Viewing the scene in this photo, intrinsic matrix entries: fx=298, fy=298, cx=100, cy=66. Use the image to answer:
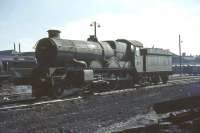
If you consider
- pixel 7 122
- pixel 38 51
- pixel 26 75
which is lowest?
pixel 7 122

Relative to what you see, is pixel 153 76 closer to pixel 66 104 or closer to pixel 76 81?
pixel 76 81

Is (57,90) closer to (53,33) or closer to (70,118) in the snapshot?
(53,33)

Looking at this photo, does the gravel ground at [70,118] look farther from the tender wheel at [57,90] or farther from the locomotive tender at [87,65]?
the locomotive tender at [87,65]

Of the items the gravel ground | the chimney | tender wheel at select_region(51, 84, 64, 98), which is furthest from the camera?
the chimney

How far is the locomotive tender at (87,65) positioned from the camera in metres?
15.5

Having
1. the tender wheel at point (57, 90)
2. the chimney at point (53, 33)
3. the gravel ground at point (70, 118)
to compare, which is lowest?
the gravel ground at point (70, 118)

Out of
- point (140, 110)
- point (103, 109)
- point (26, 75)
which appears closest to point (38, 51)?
point (26, 75)

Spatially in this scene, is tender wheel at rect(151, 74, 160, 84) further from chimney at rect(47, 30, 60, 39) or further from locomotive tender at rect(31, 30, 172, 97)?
chimney at rect(47, 30, 60, 39)

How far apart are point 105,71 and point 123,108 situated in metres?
7.36

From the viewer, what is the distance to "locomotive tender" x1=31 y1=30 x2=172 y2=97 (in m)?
15.5

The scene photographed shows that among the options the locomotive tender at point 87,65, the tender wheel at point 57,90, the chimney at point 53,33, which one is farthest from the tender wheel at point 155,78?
the tender wheel at point 57,90

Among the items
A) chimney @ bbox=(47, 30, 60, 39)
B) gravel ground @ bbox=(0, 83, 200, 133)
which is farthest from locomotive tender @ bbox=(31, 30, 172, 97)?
gravel ground @ bbox=(0, 83, 200, 133)

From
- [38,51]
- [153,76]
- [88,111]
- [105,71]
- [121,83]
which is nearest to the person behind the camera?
[88,111]

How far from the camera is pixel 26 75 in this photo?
15734 mm
